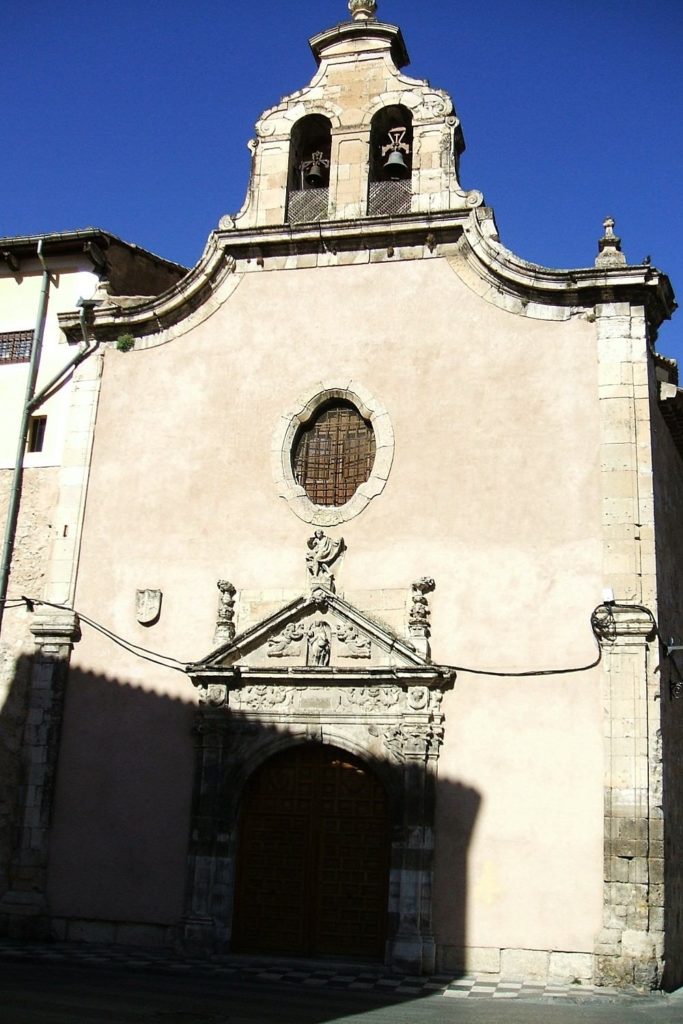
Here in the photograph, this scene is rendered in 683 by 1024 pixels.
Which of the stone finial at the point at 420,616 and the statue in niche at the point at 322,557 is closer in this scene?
the stone finial at the point at 420,616

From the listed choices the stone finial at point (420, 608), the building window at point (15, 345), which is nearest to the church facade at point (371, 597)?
the stone finial at point (420, 608)

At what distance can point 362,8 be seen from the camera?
1455cm

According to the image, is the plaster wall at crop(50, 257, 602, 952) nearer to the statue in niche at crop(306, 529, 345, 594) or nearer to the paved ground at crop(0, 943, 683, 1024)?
the statue in niche at crop(306, 529, 345, 594)

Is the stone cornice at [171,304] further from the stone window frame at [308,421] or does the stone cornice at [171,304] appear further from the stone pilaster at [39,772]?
the stone pilaster at [39,772]

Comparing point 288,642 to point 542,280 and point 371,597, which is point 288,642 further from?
point 542,280

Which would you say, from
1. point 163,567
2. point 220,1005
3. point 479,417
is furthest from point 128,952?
point 479,417

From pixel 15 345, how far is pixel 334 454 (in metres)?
4.74

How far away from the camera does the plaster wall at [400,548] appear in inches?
436

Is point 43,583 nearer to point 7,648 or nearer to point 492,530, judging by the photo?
point 7,648

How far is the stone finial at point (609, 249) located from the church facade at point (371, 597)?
0.11 feet

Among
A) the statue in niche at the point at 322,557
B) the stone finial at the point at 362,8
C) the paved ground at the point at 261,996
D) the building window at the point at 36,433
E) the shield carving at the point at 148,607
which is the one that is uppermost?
the stone finial at the point at 362,8

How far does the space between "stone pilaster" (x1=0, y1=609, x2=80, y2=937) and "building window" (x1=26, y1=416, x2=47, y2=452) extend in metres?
2.34

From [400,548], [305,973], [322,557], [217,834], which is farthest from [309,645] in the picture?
[305,973]

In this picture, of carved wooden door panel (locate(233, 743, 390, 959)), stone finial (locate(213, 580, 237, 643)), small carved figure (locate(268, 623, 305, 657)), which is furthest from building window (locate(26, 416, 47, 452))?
carved wooden door panel (locate(233, 743, 390, 959))
